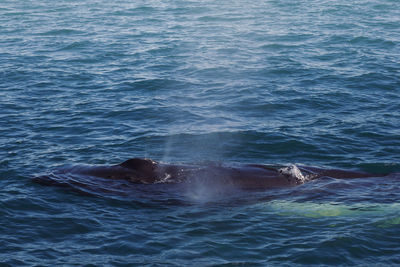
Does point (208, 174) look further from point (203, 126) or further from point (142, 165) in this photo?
point (203, 126)

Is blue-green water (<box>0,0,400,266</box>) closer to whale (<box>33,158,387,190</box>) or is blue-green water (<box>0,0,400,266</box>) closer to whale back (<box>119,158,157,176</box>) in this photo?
whale (<box>33,158,387,190</box>)

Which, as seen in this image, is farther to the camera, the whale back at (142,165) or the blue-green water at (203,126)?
the whale back at (142,165)

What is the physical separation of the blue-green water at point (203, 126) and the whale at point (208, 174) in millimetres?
414

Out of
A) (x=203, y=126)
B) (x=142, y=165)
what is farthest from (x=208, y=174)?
(x=203, y=126)

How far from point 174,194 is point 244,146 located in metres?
5.53

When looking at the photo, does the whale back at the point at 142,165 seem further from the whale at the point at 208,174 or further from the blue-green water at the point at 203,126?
the blue-green water at the point at 203,126

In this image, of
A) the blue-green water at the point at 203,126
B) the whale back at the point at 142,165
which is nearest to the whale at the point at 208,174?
the whale back at the point at 142,165

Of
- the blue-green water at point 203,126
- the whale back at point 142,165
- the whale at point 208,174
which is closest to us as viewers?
the blue-green water at point 203,126

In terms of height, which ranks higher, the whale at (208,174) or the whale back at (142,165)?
the whale back at (142,165)

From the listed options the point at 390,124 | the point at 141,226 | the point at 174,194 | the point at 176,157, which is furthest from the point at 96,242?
the point at 390,124

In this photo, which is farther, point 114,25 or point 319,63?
point 114,25

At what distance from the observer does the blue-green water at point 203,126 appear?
13.7 m

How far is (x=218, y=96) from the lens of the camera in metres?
26.4

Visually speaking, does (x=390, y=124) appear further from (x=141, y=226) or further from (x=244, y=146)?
(x=141, y=226)
